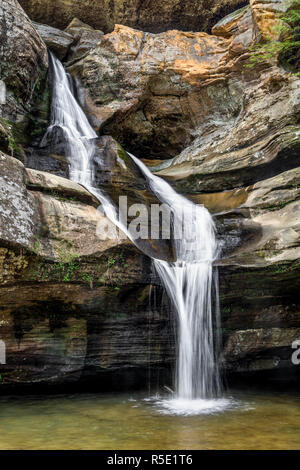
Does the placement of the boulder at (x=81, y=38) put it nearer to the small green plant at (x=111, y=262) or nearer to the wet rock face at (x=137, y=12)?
the wet rock face at (x=137, y=12)

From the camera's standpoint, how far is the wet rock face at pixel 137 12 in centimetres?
1656

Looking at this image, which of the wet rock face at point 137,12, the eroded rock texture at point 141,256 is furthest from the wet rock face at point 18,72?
the wet rock face at point 137,12


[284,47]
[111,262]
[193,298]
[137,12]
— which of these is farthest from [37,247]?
[137,12]

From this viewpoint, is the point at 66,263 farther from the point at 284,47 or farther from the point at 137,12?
the point at 137,12

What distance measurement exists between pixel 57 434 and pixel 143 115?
1104 centimetres

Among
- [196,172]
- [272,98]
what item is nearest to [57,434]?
[196,172]

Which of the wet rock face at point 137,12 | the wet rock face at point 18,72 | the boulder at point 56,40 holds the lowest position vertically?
the wet rock face at point 18,72

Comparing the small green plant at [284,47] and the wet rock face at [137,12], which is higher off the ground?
the wet rock face at [137,12]

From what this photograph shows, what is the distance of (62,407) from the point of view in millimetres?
5672

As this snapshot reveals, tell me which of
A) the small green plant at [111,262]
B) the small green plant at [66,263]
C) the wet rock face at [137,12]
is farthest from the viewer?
the wet rock face at [137,12]

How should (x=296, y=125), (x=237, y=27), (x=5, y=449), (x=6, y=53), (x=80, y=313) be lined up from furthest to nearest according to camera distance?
(x=237, y=27), (x=6, y=53), (x=296, y=125), (x=80, y=313), (x=5, y=449)

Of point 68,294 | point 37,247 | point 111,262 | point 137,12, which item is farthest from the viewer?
point 137,12

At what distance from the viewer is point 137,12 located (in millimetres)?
16969

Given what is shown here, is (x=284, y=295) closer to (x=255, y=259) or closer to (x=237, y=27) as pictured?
(x=255, y=259)
